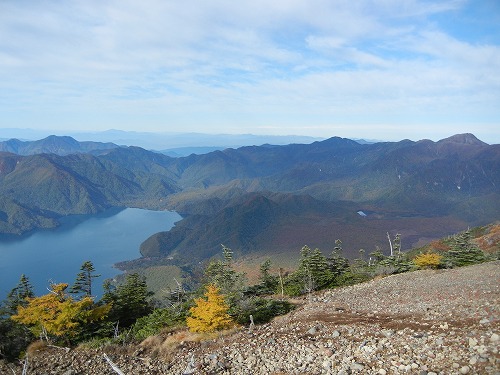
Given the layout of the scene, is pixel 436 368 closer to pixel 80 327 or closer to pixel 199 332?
pixel 199 332

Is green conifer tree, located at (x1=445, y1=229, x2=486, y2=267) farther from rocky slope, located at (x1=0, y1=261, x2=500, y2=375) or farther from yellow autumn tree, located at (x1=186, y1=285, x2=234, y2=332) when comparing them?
yellow autumn tree, located at (x1=186, y1=285, x2=234, y2=332)

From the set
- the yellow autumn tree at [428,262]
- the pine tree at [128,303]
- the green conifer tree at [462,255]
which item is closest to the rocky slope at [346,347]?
the yellow autumn tree at [428,262]

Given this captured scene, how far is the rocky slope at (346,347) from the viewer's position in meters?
13.4

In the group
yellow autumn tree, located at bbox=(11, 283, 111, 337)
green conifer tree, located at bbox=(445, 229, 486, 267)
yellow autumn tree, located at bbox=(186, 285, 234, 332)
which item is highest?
yellow autumn tree, located at bbox=(186, 285, 234, 332)

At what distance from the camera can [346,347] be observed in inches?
632

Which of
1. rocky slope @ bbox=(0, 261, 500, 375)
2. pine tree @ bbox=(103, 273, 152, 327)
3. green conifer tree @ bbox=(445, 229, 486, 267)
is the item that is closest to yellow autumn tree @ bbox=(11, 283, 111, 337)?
rocky slope @ bbox=(0, 261, 500, 375)

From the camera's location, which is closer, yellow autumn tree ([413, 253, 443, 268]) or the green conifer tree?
yellow autumn tree ([413, 253, 443, 268])

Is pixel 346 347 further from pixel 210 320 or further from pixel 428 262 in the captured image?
pixel 428 262

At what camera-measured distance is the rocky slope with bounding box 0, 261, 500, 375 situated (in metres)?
13.4

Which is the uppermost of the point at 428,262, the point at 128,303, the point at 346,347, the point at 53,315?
the point at 346,347

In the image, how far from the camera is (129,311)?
138ft

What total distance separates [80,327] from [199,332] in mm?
13427

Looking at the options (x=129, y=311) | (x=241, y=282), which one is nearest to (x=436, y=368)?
(x=129, y=311)

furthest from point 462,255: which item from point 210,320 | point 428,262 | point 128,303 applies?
point 128,303
